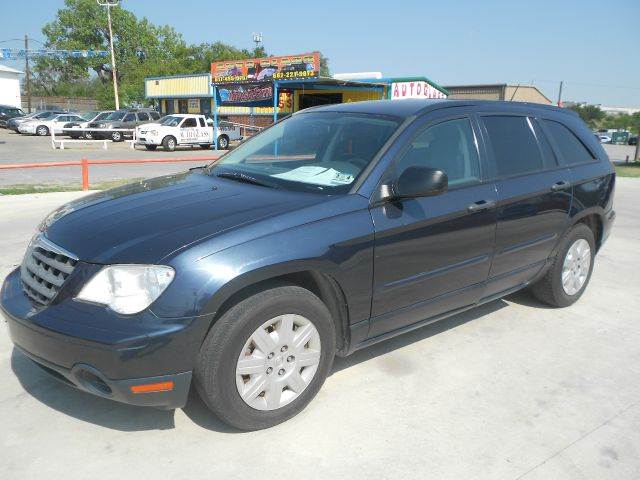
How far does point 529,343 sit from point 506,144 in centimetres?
151

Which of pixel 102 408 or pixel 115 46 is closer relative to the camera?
pixel 102 408

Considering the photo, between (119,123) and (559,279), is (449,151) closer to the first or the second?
(559,279)

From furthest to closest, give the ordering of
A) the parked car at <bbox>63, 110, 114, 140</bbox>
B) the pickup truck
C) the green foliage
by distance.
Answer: the green foliage → the parked car at <bbox>63, 110, 114, 140</bbox> → the pickup truck

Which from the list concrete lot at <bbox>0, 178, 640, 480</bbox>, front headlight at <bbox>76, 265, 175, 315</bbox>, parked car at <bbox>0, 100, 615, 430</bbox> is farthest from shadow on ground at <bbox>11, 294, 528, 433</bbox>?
front headlight at <bbox>76, 265, 175, 315</bbox>

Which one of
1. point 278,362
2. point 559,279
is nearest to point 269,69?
point 559,279

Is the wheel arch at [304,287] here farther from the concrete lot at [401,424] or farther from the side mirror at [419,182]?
the side mirror at [419,182]

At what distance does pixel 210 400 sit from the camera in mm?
2660

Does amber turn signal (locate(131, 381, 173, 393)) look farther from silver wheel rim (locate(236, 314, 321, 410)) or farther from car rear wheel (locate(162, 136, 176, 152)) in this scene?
car rear wheel (locate(162, 136, 176, 152))

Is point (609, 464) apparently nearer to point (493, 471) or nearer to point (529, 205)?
point (493, 471)

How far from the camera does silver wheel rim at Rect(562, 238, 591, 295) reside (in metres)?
4.70

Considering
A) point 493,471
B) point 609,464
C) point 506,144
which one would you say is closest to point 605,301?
point 506,144

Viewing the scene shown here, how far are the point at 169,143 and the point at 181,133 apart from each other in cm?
85

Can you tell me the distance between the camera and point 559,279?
466 cm

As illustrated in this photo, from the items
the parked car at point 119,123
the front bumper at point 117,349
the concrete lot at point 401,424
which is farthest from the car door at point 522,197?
the parked car at point 119,123
